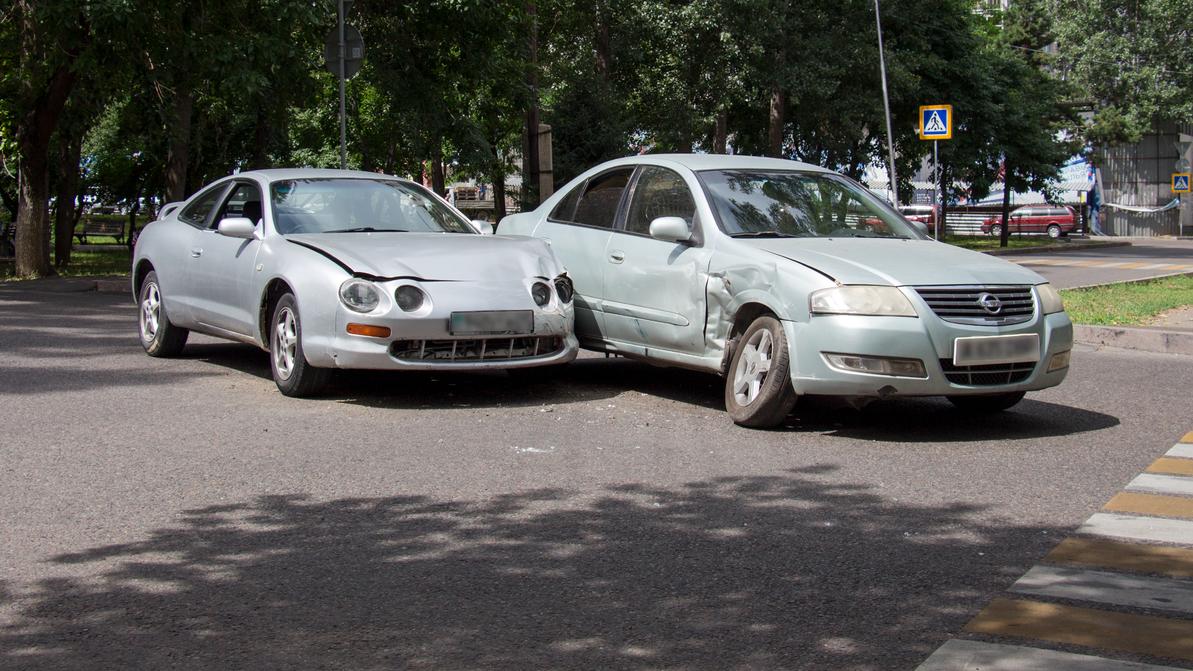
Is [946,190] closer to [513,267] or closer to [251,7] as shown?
[251,7]

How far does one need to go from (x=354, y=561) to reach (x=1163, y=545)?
304 centimetres

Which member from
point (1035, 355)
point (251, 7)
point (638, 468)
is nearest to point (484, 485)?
point (638, 468)

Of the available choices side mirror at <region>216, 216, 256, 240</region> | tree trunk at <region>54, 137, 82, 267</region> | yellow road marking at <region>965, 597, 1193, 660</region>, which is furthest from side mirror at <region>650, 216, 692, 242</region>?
tree trunk at <region>54, 137, 82, 267</region>

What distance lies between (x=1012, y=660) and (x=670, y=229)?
481 centimetres

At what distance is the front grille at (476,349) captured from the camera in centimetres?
840

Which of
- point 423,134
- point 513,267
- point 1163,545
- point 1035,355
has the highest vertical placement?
point 423,134

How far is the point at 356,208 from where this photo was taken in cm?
978

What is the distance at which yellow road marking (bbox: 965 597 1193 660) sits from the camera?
159 inches

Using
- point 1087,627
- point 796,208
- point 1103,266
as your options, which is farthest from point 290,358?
point 1103,266

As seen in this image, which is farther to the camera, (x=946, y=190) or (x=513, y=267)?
(x=946, y=190)

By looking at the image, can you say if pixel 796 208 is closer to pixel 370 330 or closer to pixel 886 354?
pixel 886 354

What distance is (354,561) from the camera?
16.0ft

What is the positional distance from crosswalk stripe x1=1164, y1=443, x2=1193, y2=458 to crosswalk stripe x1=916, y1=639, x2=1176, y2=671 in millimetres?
3610

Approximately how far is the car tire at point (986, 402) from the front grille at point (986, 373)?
0.50 m
